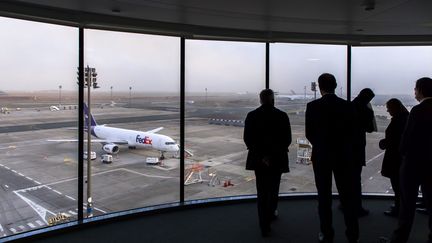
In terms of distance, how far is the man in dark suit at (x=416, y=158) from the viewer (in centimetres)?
216

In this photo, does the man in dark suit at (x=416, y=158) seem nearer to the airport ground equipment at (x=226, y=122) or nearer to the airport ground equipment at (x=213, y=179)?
the airport ground equipment at (x=226, y=122)

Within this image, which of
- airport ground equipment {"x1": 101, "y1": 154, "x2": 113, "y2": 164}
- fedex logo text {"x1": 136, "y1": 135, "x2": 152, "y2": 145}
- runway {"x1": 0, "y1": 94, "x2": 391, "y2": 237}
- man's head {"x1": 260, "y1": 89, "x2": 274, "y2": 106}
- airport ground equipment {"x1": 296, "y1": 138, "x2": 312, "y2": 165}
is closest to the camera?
man's head {"x1": 260, "y1": 89, "x2": 274, "y2": 106}

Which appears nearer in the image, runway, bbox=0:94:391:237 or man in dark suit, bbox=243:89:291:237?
man in dark suit, bbox=243:89:291:237

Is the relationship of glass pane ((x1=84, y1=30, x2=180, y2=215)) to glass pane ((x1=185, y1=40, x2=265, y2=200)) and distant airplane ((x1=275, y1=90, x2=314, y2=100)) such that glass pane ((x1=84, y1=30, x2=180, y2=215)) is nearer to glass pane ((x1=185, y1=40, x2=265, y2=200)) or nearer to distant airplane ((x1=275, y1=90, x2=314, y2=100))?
glass pane ((x1=185, y1=40, x2=265, y2=200))

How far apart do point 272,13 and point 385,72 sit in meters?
2.28

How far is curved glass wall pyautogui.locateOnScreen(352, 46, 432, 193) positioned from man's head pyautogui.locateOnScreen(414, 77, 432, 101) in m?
1.79

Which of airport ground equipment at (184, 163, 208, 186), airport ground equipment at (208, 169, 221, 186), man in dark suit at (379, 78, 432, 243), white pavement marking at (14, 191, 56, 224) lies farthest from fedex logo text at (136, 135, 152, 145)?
man in dark suit at (379, 78, 432, 243)

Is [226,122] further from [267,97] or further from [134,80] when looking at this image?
[267,97]

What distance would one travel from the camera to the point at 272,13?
2.98 metres

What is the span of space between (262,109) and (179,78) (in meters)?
1.45

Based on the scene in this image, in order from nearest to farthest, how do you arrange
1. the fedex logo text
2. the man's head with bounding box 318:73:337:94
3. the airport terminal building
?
the man's head with bounding box 318:73:337:94 < the airport terminal building < the fedex logo text

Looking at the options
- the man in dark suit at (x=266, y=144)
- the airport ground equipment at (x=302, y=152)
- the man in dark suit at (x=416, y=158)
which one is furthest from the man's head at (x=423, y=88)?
the airport ground equipment at (x=302, y=152)

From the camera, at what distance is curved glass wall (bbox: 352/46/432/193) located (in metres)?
4.12

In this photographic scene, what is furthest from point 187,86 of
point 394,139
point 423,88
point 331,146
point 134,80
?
point 423,88
